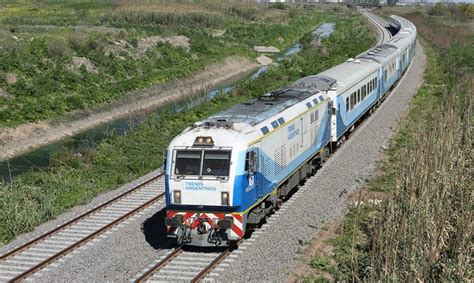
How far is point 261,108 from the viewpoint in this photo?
21234 millimetres

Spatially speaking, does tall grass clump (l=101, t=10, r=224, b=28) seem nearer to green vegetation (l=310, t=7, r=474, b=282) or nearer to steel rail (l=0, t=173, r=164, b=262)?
steel rail (l=0, t=173, r=164, b=262)

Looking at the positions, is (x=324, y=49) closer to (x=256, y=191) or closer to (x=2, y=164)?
(x=2, y=164)

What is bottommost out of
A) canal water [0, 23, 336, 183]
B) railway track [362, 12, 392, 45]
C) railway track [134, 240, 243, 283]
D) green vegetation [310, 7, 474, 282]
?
railway track [362, 12, 392, 45]

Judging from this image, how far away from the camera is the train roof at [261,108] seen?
62.5ft

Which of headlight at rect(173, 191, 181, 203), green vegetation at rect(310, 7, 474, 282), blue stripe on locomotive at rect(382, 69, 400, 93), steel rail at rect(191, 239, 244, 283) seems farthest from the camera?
blue stripe on locomotive at rect(382, 69, 400, 93)

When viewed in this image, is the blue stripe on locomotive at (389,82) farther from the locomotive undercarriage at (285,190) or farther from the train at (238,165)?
the train at (238,165)

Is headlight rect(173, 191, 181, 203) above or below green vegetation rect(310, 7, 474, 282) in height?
above

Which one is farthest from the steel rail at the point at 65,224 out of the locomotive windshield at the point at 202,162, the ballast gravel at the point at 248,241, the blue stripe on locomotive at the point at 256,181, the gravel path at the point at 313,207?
the blue stripe on locomotive at the point at 256,181

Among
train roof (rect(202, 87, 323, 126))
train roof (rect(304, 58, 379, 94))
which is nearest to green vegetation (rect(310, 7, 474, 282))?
train roof (rect(304, 58, 379, 94))

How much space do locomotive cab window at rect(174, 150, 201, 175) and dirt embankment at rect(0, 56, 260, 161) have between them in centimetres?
2049

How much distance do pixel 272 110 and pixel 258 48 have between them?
63.2 meters

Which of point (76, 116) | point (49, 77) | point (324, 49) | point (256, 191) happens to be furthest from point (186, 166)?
point (324, 49)

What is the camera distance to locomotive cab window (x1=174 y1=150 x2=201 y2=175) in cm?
1756

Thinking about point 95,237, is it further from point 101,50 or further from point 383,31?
point 383,31
